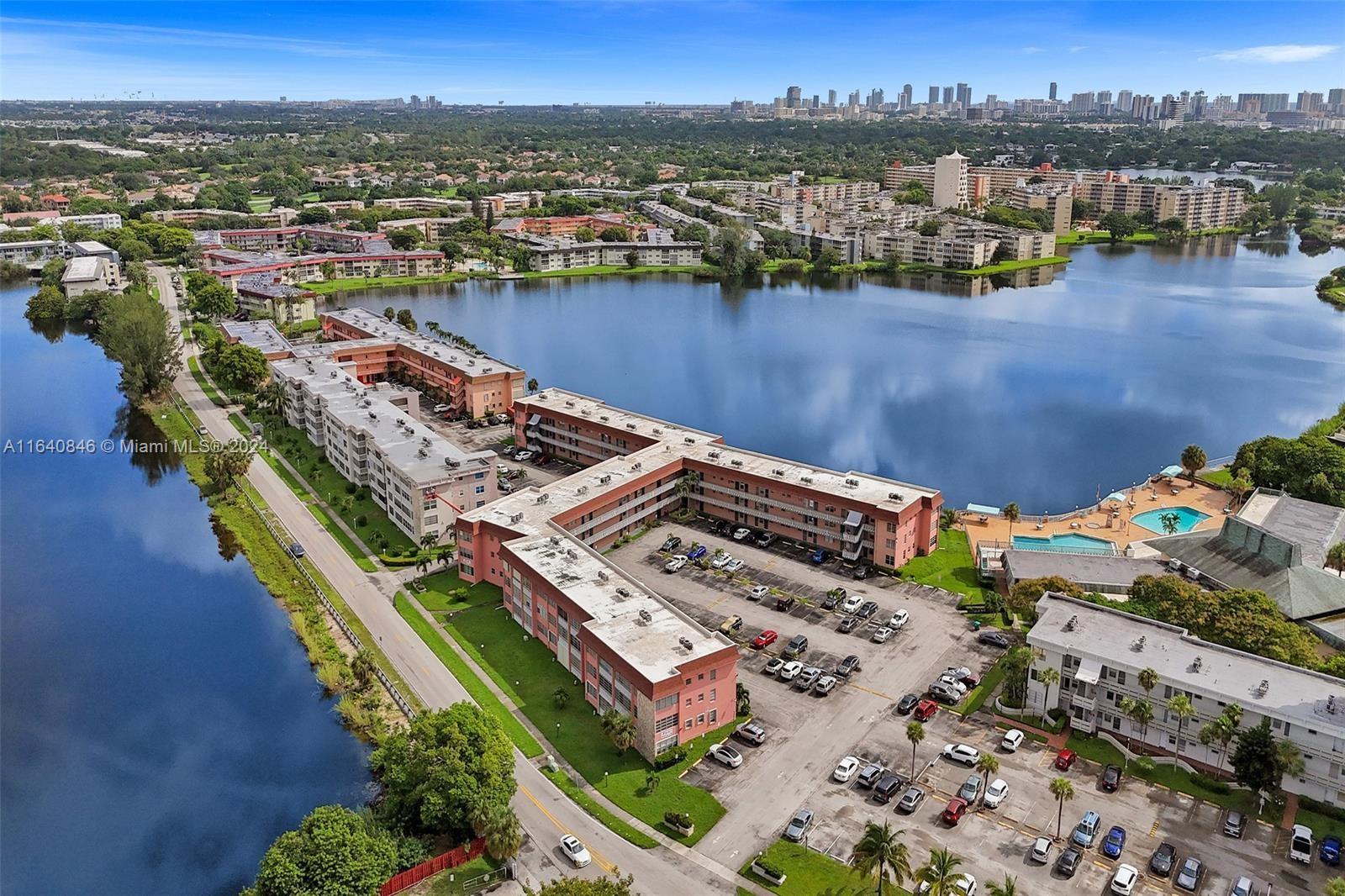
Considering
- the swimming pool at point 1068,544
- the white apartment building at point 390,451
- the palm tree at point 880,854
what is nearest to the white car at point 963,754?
the palm tree at point 880,854

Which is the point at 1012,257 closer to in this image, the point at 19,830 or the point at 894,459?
the point at 894,459

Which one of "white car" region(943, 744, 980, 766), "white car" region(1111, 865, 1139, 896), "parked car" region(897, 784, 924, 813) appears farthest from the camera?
"white car" region(943, 744, 980, 766)

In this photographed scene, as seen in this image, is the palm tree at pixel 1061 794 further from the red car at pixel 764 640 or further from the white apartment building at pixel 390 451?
the white apartment building at pixel 390 451

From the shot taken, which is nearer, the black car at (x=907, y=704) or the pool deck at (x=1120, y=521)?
the black car at (x=907, y=704)

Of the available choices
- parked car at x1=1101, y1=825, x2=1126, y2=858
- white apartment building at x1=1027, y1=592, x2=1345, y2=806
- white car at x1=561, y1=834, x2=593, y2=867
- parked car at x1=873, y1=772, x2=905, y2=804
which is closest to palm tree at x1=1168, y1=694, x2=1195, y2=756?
white apartment building at x1=1027, y1=592, x2=1345, y2=806

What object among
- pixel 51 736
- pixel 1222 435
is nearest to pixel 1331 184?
pixel 1222 435

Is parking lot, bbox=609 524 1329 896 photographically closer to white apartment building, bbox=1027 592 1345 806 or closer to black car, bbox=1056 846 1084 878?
black car, bbox=1056 846 1084 878

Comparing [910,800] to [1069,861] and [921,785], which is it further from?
[1069,861]
